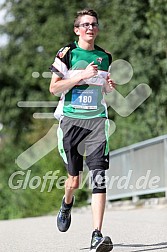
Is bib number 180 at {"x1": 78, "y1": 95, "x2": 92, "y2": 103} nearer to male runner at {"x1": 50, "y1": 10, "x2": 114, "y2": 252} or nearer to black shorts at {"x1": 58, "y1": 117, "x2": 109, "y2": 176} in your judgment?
male runner at {"x1": 50, "y1": 10, "x2": 114, "y2": 252}

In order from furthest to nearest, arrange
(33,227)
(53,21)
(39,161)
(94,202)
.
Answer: (53,21) < (39,161) < (33,227) < (94,202)

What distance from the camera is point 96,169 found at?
700 cm

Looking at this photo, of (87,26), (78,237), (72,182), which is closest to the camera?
(87,26)

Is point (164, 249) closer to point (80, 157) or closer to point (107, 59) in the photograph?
point (80, 157)

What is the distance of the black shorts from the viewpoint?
23.1ft

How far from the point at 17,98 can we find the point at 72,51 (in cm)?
2398

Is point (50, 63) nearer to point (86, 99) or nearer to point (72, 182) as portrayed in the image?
point (72, 182)

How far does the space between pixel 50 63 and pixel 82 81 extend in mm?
22890

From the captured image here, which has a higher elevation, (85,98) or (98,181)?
(85,98)

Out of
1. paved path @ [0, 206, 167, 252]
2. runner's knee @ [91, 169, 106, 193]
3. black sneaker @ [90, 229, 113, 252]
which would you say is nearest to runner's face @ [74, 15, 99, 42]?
runner's knee @ [91, 169, 106, 193]

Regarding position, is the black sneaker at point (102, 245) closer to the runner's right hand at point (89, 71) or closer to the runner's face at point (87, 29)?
the runner's right hand at point (89, 71)

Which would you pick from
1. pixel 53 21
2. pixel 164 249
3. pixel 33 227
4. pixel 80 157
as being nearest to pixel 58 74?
pixel 80 157

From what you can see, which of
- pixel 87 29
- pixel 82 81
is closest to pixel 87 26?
pixel 87 29

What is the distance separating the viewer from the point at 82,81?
7066mm
